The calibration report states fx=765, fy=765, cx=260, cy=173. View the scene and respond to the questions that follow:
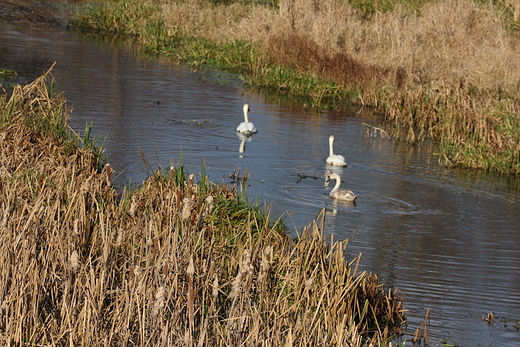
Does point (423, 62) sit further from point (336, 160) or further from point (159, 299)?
point (159, 299)

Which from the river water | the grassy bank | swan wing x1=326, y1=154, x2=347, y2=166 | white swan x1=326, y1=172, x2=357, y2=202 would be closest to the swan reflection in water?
the river water

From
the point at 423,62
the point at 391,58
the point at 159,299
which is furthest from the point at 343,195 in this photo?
the point at 391,58

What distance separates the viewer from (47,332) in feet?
16.6

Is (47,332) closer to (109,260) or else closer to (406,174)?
(109,260)

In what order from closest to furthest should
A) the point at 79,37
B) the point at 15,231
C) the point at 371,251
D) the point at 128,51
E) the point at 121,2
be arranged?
the point at 15,231
the point at 371,251
the point at 128,51
the point at 79,37
the point at 121,2

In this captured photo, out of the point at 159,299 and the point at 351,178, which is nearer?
the point at 159,299

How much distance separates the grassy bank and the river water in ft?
2.87

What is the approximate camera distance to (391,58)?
1942cm

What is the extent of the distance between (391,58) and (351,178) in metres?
7.96

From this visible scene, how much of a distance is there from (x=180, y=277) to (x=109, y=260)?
0.68 m

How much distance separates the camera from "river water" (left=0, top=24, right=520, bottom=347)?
7.66m

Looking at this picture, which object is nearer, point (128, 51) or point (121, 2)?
point (128, 51)

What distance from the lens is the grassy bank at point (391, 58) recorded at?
47.7 ft

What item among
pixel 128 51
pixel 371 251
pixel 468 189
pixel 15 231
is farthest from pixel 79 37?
pixel 15 231
